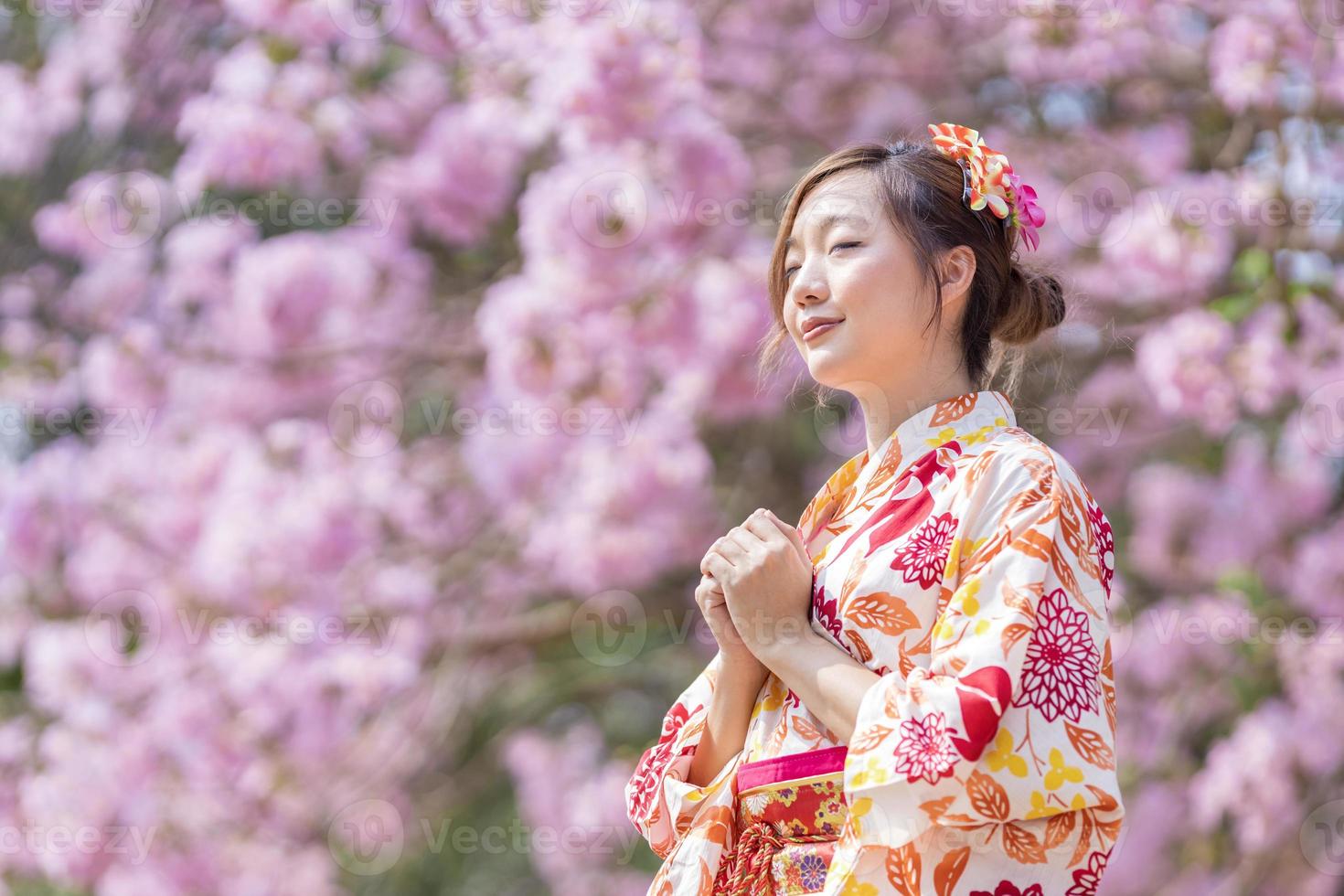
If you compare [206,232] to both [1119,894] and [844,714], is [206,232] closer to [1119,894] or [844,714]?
[1119,894]

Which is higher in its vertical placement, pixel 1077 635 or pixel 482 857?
pixel 1077 635

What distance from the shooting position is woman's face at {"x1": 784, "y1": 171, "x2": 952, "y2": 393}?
124cm

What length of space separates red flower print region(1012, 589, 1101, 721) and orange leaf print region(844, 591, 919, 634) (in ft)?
0.35

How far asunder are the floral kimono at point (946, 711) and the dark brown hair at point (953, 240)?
84 millimetres

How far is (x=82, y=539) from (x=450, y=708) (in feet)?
3.38

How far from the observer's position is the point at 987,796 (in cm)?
103

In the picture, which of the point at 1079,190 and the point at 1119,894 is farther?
the point at 1119,894

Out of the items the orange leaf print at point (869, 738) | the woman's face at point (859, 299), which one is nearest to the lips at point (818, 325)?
the woman's face at point (859, 299)

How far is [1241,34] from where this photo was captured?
3.01 m

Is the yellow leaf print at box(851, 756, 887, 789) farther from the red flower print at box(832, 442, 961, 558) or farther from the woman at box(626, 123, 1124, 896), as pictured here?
the red flower print at box(832, 442, 961, 558)

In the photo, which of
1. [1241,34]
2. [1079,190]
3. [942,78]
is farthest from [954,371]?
[942,78]

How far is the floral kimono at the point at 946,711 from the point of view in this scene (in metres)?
1.03

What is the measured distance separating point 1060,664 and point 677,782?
365 mm

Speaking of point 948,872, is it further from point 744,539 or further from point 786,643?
point 744,539
